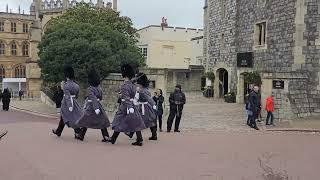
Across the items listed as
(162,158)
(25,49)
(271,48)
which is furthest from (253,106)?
(25,49)

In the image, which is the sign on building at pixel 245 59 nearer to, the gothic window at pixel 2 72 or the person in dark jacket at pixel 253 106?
the person in dark jacket at pixel 253 106

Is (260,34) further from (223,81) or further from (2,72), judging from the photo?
(2,72)

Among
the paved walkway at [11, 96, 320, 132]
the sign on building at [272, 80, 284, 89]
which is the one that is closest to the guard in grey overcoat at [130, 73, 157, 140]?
the paved walkway at [11, 96, 320, 132]

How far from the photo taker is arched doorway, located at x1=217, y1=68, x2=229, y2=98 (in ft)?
96.9

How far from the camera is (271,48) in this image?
23.3m

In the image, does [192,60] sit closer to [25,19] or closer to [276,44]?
[276,44]

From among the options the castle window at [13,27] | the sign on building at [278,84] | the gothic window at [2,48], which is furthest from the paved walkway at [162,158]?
the castle window at [13,27]

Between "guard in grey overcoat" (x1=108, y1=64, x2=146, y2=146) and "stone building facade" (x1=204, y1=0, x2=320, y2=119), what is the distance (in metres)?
7.64

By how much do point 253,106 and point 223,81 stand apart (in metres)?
14.0

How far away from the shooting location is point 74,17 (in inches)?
1312

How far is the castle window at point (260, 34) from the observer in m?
24.2

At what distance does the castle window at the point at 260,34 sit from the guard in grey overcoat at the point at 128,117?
48.2ft

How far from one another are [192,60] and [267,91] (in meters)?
32.7

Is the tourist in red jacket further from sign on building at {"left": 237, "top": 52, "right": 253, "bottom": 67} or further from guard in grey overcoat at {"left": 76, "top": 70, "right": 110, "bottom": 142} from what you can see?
sign on building at {"left": 237, "top": 52, "right": 253, "bottom": 67}
